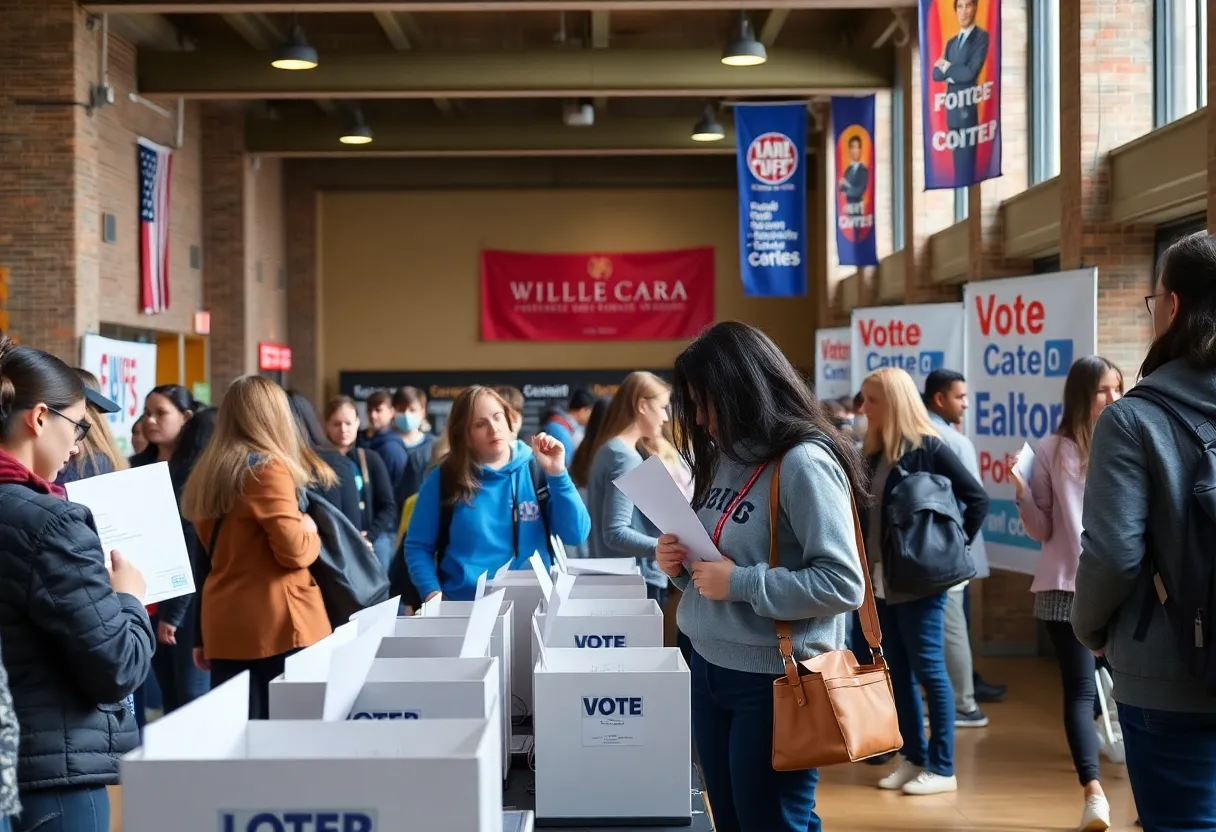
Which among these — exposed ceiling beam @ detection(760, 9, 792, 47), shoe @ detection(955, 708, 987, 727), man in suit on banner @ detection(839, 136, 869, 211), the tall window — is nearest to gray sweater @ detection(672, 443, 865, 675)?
shoe @ detection(955, 708, 987, 727)

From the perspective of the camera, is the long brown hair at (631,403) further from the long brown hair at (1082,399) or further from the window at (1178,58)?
the window at (1178,58)

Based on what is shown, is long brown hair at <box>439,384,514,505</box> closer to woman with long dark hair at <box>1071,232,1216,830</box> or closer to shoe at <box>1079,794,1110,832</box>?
woman with long dark hair at <box>1071,232,1216,830</box>

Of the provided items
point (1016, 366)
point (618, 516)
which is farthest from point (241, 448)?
point (1016, 366)

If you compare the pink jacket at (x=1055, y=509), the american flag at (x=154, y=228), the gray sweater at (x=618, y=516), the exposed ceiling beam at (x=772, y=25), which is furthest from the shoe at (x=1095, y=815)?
the american flag at (x=154, y=228)

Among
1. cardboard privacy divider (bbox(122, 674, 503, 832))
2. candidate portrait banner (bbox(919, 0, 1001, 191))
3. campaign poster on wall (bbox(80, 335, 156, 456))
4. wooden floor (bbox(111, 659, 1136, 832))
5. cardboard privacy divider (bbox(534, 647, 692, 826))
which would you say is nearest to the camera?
cardboard privacy divider (bbox(122, 674, 503, 832))

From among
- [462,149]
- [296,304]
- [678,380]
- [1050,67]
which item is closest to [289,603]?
[678,380]

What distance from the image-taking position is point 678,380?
8.80 ft

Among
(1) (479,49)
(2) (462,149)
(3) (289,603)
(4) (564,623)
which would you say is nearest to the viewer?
(4) (564,623)

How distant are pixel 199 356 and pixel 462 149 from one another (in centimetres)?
395

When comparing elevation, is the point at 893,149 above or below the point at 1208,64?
above

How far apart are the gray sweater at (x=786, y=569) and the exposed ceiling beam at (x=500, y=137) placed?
43.2ft

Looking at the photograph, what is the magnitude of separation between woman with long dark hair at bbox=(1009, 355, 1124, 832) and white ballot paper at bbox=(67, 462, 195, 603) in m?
2.93

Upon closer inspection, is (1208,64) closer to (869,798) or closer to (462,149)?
(869,798)

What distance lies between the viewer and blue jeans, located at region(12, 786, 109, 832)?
89.1 inches
